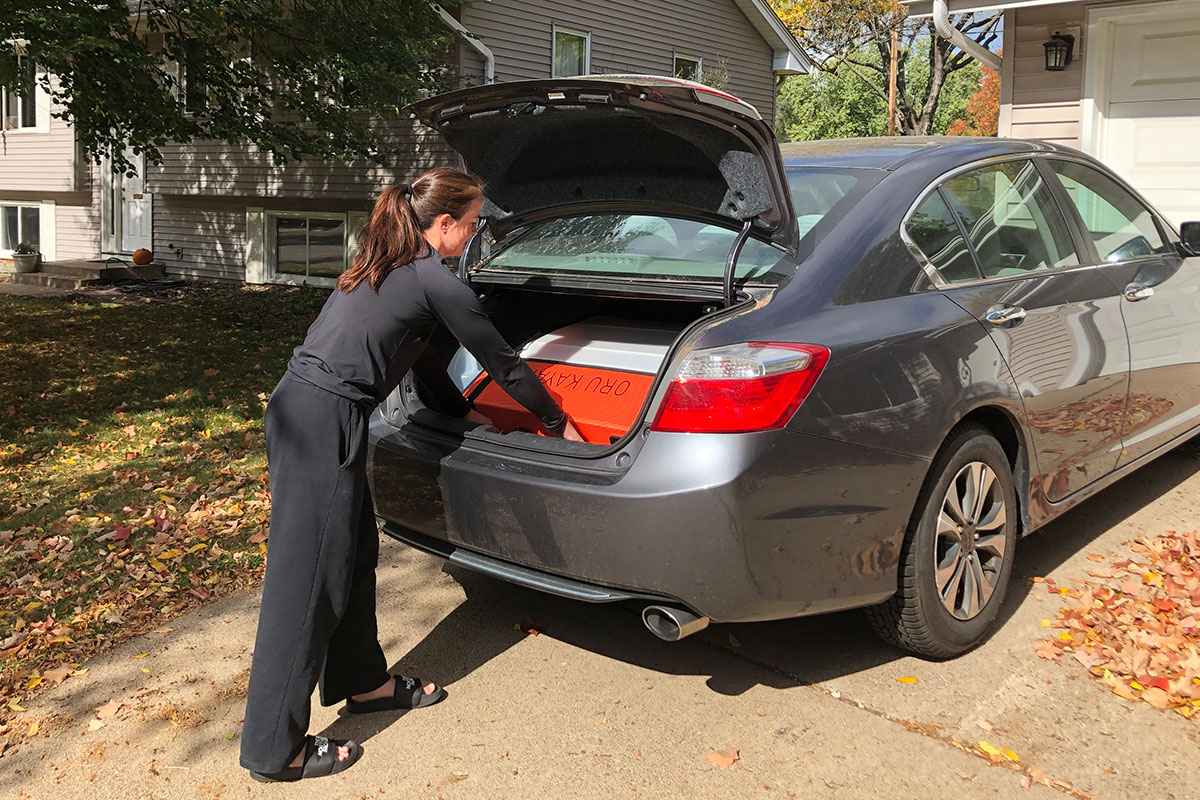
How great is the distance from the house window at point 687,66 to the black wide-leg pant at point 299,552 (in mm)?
16719

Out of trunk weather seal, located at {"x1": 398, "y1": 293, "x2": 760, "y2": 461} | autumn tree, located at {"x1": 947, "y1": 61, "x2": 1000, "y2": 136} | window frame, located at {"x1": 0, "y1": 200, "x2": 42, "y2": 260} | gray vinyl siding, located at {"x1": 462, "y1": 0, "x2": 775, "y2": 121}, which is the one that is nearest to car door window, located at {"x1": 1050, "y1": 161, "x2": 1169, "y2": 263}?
trunk weather seal, located at {"x1": 398, "y1": 293, "x2": 760, "y2": 461}

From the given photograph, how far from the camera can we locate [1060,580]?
14.1 ft

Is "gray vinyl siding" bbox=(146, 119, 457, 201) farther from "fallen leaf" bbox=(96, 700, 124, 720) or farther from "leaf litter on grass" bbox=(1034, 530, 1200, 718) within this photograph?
"fallen leaf" bbox=(96, 700, 124, 720)

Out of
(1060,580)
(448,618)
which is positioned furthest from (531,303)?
(1060,580)

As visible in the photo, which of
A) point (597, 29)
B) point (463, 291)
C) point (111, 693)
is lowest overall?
point (111, 693)

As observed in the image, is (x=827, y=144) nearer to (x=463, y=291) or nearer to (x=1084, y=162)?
(x=1084, y=162)

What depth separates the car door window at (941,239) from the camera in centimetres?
356

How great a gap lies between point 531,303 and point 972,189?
1720 millimetres

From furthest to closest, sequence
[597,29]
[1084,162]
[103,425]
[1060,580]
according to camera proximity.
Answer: [597,29] → [103,425] → [1084,162] → [1060,580]

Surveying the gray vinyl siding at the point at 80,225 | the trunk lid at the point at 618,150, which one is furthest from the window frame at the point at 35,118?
the trunk lid at the point at 618,150

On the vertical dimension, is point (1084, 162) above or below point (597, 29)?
below

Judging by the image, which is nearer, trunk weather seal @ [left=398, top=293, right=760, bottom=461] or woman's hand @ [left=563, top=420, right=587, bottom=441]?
trunk weather seal @ [left=398, top=293, right=760, bottom=461]

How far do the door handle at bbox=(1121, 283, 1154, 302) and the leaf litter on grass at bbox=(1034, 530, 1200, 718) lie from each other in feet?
3.42

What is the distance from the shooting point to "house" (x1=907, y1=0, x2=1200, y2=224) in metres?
8.44
